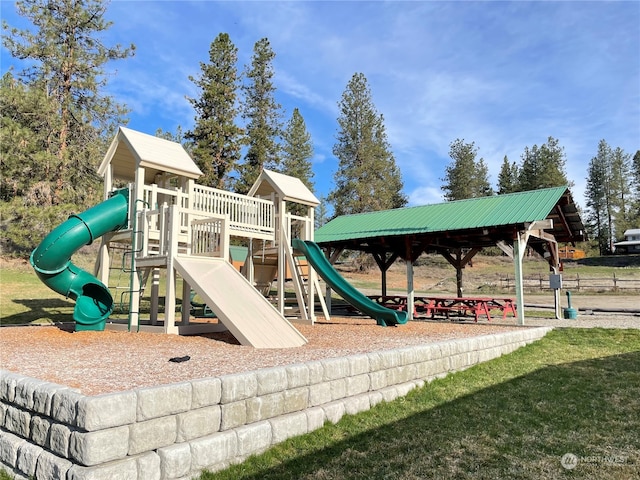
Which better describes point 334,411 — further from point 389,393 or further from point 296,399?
point 389,393

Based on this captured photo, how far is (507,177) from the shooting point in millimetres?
58688

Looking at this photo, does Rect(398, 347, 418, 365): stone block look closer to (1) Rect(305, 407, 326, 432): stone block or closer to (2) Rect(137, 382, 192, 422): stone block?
(1) Rect(305, 407, 326, 432): stone block

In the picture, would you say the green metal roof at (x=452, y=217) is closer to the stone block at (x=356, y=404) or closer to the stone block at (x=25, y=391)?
the stone block at (x=356, y=404)

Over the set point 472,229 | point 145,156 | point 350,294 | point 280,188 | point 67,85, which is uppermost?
point 67,85

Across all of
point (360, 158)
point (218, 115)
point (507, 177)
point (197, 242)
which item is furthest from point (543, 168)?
point (197, 242)

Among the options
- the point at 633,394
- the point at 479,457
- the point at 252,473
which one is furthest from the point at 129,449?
the point at 633,394

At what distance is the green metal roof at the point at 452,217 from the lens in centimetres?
1307

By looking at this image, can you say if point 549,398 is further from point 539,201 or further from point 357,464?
point 539,201

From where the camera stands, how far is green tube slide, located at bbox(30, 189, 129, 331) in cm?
863

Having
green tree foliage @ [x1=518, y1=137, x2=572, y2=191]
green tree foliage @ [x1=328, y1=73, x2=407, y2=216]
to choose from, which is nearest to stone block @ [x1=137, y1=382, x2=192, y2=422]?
green tree foliage @ [x1=328, y1=73, x2=407, y2=216]

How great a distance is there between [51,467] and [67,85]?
23.7 m

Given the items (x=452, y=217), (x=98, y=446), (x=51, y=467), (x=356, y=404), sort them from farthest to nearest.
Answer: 1. (x=452, y=217)
2. (x=356, y=404)
3. (x=51, y=467)
4. (x=98, y=446)

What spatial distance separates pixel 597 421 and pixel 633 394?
1656 millimetres

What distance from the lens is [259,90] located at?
3753cm
